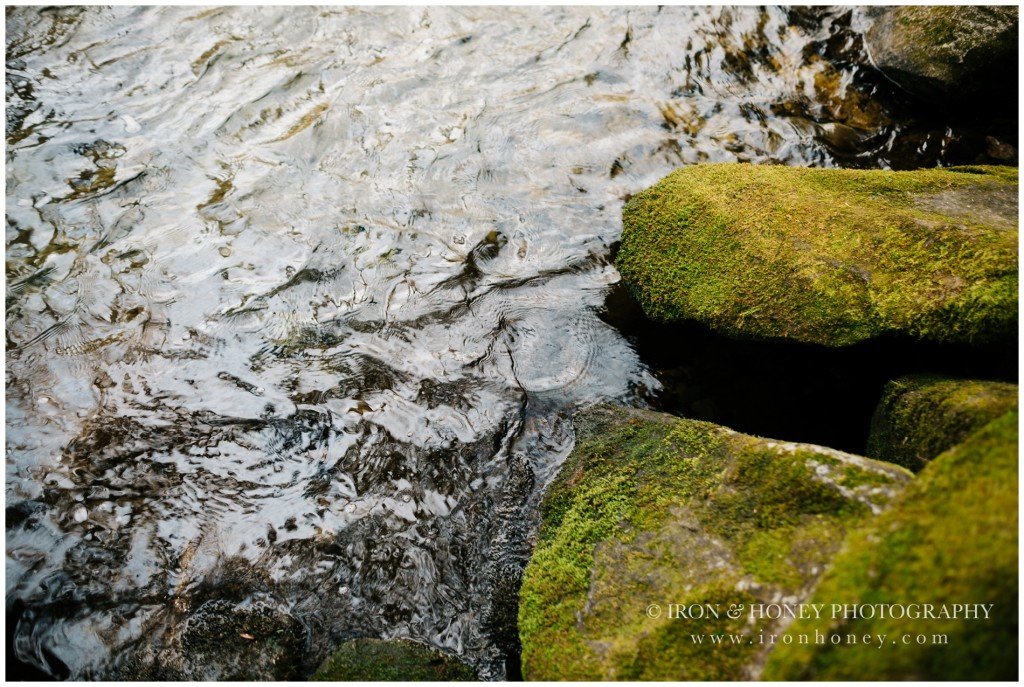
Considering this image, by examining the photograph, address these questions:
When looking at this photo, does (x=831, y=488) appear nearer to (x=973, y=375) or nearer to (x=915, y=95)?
(x=973, y=375)

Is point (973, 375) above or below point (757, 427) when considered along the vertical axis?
A: above

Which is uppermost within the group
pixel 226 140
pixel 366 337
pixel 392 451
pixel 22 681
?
pixel 226 140

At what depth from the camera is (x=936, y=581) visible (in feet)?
6.71

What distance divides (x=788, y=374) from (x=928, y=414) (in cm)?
122

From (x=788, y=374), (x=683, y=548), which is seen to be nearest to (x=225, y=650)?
(x=683, y=548)

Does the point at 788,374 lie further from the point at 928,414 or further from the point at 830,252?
the point at 928,414

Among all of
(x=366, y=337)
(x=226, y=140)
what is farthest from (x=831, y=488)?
(x=226, y=140)

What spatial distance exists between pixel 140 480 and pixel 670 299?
161 inches

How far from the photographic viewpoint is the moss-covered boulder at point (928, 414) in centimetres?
307

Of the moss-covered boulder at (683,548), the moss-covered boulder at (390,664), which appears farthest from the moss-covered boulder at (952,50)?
the moss-covered boulder at (390,664)

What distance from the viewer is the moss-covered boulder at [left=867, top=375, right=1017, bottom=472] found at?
307cm

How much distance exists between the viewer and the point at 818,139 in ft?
22.6

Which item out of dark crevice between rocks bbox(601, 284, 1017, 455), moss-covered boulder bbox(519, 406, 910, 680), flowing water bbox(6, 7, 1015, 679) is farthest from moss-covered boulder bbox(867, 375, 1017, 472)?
flowing water bbox(6, 7, 1015, 679)

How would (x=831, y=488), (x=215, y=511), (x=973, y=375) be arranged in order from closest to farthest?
(x=831, y=488)
(x=973, y=375)
(x=215, y=511)
